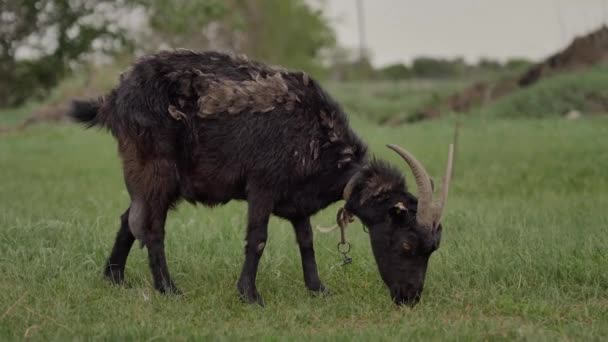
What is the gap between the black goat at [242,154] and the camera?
5.90m

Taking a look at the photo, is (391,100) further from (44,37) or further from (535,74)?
(44,37)

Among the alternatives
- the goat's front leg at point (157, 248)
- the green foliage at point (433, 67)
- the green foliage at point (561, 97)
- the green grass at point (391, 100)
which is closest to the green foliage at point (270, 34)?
the green grass at point (391, 100)

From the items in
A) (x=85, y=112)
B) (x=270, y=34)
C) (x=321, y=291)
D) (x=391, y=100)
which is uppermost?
(x=270, y=34)

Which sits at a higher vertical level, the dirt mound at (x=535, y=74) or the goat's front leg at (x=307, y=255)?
the dirt mound at (x=535, y=74)

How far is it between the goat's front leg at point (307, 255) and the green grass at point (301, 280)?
11 cm

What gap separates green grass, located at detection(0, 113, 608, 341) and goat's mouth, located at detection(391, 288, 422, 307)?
0.20 ft

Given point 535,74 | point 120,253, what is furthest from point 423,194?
point 535,74

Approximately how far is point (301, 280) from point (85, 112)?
216 centimetres

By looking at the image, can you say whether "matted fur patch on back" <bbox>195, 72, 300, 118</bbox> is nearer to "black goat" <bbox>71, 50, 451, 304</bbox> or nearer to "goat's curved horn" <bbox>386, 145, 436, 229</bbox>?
"black goat" <bbox>71, 50, 451, 304</bbox>

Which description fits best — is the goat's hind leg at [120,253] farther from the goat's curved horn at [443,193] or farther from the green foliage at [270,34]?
the green foliage at [270,34]

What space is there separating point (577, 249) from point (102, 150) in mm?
12697

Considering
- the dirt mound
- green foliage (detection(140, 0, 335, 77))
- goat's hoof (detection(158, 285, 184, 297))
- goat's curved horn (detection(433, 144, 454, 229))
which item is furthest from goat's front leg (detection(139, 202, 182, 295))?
green foliage (detection(140, 0, 335, 77))

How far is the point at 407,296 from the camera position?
568cm

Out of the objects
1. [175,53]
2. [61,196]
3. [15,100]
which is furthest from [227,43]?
[175,53]
